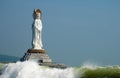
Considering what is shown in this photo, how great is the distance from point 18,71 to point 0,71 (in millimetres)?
2379

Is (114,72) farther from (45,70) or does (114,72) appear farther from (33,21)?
(33,21)

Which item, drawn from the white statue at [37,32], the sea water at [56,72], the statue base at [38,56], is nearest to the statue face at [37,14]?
the white statue at [37,32]

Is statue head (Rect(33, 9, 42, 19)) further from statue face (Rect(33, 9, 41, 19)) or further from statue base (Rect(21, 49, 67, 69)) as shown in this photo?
statue base (Rect(21, 49, 67, 69))

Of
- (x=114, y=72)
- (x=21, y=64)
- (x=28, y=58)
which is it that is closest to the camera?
(x=114, y=72)

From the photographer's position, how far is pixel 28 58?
30.6 metres

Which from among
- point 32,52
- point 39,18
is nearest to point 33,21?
point 39,18

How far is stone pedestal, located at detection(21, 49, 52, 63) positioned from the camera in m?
30.6

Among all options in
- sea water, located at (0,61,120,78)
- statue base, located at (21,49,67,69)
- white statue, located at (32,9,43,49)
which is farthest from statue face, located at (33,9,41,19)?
sea water, located at (0,61,120,78)

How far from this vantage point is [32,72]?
2220cm

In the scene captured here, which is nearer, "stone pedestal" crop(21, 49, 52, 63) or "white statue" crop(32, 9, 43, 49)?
"stone pedestal" crop(21, 49, 52, 63)

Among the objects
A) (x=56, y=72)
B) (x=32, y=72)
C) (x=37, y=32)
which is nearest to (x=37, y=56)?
(x=37, y=32)

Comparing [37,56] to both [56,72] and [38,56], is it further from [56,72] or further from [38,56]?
[56,72]

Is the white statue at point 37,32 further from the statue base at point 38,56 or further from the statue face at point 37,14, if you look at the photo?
the statue base at point 38,56

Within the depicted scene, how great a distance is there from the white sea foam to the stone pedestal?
5901 mm
